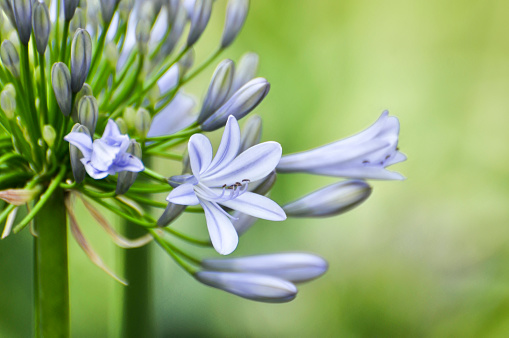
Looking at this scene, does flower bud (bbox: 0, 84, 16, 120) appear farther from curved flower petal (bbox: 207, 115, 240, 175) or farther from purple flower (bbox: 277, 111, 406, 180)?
purple flower (bbox: 277, 111, 406, 180)

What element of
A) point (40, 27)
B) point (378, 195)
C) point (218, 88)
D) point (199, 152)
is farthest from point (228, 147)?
point (378, 195)

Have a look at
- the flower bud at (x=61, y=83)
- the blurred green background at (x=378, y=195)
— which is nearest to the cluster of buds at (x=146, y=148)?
the flower bud at (x=61, y=83)

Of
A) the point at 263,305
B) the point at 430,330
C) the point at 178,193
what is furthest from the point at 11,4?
the point at 430,330

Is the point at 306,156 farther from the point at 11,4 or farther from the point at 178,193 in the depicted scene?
the point at 11,4

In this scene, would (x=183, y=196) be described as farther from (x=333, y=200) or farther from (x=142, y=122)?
(x=333, y=200)

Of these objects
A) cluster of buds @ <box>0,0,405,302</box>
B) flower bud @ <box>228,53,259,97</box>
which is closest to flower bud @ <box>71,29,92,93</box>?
cluster of buds @ <box>0,0,405,302</box>

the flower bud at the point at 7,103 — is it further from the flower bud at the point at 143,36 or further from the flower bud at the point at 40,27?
the flower bud at the point at 143,36
